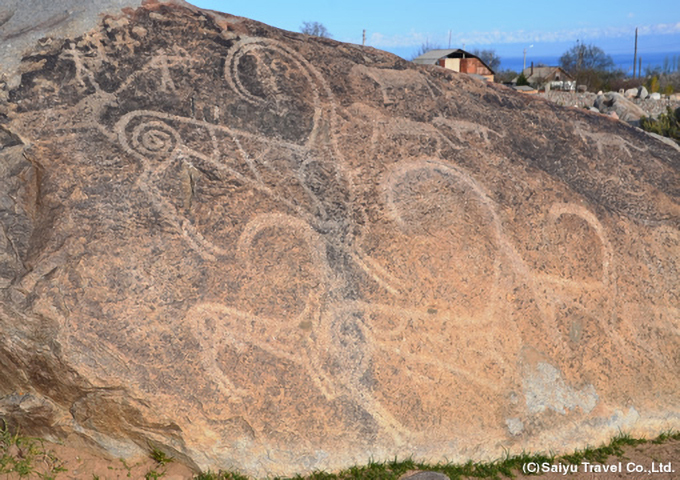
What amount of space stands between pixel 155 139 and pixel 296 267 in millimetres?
820

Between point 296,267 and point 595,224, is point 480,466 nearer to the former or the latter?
point 296,267

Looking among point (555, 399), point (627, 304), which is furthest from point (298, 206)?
point (627, 304)

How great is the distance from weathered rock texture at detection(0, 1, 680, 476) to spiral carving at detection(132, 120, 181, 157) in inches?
0.5

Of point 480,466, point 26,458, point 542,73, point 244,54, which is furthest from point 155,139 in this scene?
point 542,73

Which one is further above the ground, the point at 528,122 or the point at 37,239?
the point at 528,122

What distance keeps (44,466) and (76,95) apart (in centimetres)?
156

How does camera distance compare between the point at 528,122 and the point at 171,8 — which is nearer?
the point at 171,8

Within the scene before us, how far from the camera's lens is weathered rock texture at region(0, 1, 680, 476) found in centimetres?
256

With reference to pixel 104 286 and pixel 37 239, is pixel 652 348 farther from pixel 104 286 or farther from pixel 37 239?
pixel 37 239

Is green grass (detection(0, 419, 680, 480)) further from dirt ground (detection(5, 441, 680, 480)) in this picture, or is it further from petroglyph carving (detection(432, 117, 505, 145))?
petroglyph carving (detection(432, 117, 505, 145))

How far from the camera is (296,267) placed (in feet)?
9.12

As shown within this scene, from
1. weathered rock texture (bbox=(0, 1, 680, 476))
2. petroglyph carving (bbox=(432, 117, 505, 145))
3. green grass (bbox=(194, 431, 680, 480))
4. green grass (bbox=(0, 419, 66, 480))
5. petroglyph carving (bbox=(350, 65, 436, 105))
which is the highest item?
petroglyph carving (bbox=(350, 65, 436, 105))

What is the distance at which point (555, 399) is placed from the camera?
9.88 feet

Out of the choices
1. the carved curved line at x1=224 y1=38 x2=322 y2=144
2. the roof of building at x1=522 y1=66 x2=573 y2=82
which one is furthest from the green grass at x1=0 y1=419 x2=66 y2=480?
the roof of building at x1=522 y1=66 x2=573 y2=82
